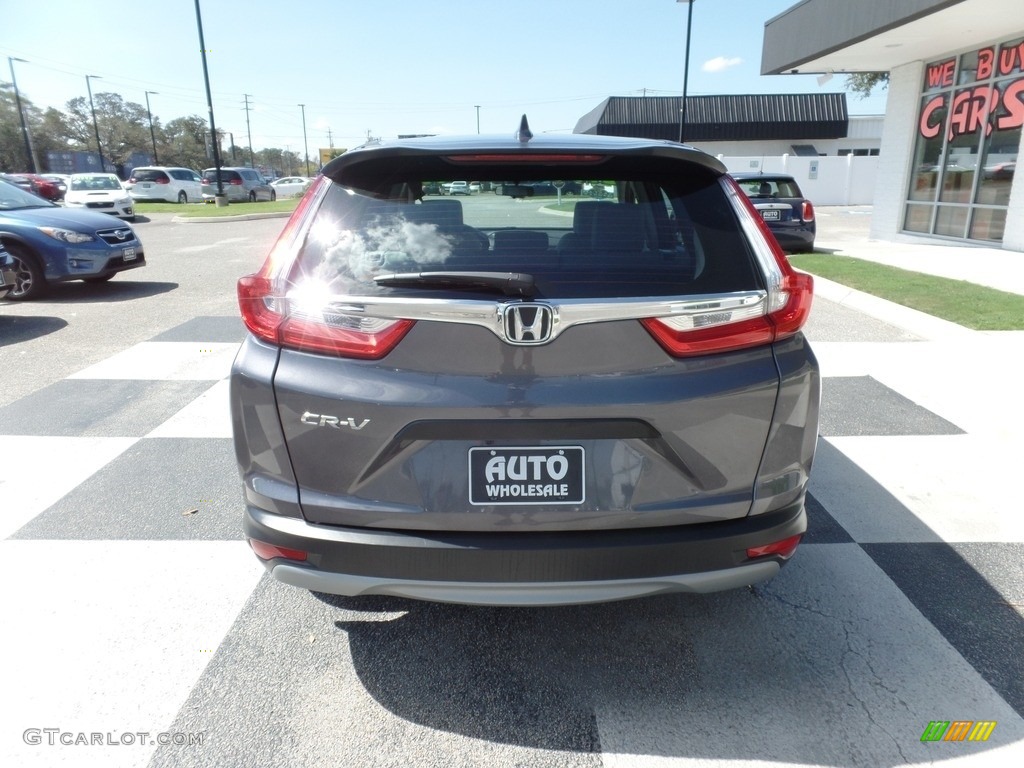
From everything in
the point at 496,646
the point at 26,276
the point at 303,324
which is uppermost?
the point at 303,324

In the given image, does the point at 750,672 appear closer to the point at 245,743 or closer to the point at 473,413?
the point at 473,413

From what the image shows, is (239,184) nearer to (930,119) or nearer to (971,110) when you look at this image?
(930,119)

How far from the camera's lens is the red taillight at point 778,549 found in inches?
85.9

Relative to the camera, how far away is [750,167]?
32531 mm

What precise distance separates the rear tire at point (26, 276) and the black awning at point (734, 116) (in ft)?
122

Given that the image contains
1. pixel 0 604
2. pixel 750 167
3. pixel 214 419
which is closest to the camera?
pixel 0 604

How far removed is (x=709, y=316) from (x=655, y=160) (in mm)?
591

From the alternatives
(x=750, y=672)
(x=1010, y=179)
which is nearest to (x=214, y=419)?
(x=750, y=672)

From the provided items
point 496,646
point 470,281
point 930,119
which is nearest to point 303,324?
point 470,281

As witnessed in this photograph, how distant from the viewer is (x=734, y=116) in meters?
42.8

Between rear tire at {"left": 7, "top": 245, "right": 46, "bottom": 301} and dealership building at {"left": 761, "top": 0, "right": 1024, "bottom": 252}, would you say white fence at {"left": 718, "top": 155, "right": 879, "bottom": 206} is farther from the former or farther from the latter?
rear tire at {"left": 7, "top": 245, "right": 46, "bottom": 301}

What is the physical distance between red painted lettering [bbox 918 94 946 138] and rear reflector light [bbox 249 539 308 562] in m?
17.5

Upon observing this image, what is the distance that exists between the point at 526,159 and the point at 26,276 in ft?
29.8

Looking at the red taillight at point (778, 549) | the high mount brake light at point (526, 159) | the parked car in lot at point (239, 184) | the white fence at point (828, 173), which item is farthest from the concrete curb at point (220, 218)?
the red taillight at point (778, 549)
